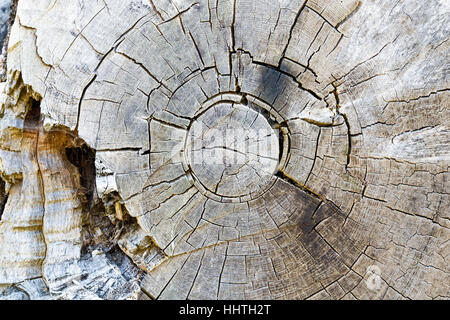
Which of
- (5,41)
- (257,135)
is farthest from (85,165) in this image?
(257,135)

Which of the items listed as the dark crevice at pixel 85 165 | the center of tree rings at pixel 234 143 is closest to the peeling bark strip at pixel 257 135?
the center of tree rings at pixel 234 143

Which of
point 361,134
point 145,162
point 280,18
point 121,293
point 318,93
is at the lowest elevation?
point 121,293

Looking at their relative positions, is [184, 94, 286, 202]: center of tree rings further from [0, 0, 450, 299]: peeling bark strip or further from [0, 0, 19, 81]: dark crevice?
[0, 0, 19, 81]: dark crevice

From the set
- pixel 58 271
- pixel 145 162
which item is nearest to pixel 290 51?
pixel 145 162

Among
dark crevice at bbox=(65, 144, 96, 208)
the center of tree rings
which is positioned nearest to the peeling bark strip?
the center of tree rings

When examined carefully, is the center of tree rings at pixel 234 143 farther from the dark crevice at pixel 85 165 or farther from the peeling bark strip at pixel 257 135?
the dark crevice at pixel 85 165

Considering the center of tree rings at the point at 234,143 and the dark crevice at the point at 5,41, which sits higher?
the dark crevice at the point at 5,41

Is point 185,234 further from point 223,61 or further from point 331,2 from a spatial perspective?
point 331,2
